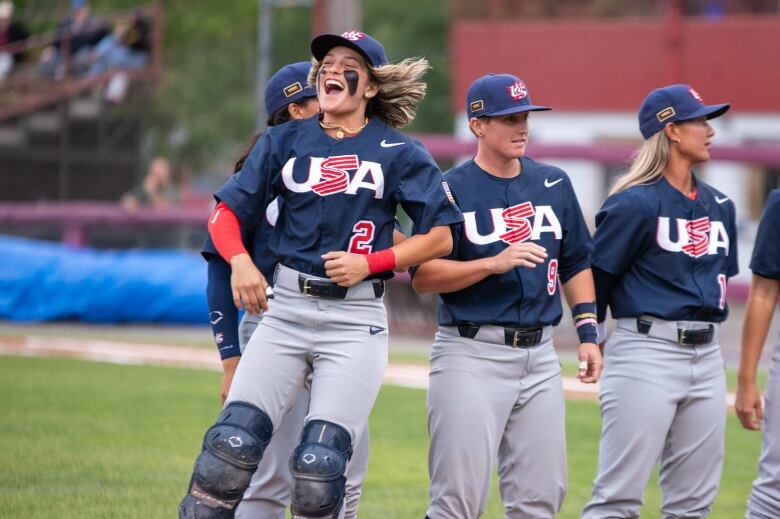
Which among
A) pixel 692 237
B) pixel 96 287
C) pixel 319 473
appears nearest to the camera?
pixel 319 473

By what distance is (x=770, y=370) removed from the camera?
6027 mm

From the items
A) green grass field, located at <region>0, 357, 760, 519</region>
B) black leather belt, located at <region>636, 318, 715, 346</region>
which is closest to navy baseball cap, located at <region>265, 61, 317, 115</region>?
black leather belt, located at <region>636, 318, 715, 346</region>

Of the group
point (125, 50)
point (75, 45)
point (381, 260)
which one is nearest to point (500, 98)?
point (381, 260)

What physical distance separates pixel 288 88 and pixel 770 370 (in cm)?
252

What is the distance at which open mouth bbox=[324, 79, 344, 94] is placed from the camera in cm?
532

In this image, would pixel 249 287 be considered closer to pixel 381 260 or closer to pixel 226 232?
pixel 226 232

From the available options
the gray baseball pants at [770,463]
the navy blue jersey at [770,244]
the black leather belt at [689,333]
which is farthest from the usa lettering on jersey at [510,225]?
the gray baseball pants at [770,463]

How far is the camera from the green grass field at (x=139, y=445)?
293 inches

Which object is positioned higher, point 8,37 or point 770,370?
point 770,370

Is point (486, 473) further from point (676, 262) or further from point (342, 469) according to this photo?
point (676, 262)

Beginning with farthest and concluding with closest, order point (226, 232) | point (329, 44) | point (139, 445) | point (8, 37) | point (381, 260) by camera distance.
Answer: point (8, 37) → point (139, 445) → point (329, 44) → point (226, 232) → point (381, 260)

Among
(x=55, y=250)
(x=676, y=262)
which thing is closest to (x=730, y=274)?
(x=676, y=262)

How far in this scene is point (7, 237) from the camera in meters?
19.2

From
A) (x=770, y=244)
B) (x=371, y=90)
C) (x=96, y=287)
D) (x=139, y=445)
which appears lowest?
(x=96, y=287)
